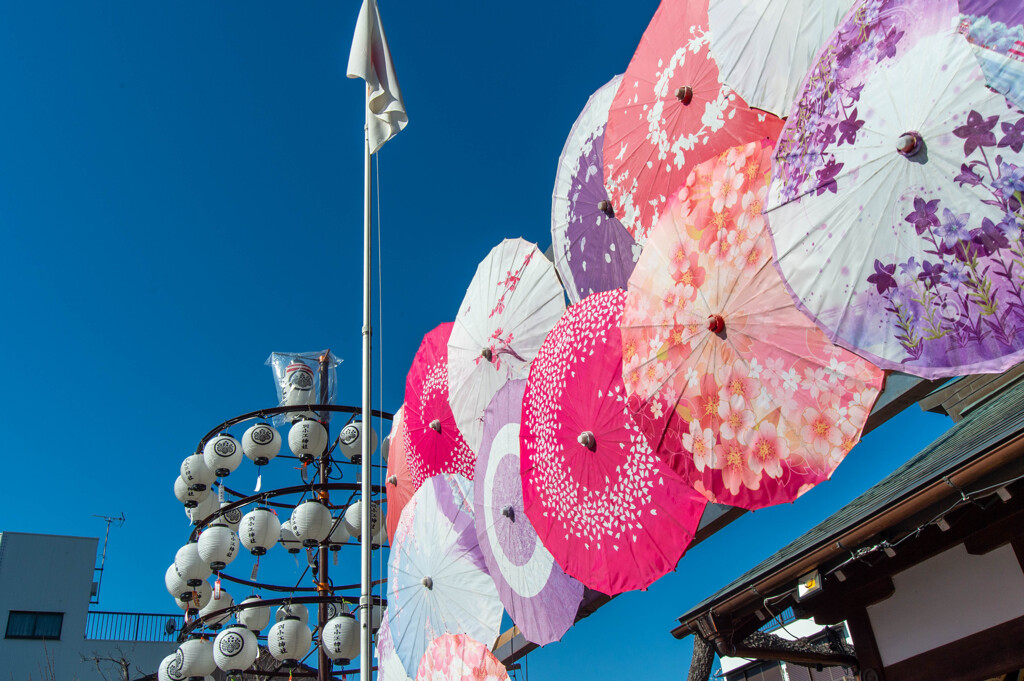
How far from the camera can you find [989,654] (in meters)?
4.37

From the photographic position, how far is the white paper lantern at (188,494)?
12.5 m

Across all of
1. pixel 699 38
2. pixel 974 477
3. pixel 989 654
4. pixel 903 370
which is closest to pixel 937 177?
pixel 903 370

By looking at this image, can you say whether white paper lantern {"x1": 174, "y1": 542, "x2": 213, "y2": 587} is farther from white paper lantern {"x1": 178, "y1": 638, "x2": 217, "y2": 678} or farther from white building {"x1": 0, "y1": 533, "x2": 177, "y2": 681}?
white building {"x1": 0, "y1": 533, "x2": 177, "y2": 681}

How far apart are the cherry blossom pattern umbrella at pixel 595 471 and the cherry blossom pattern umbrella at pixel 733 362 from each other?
1.09 ft

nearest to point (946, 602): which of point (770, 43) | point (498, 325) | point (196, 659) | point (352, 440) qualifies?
point (770, 43)

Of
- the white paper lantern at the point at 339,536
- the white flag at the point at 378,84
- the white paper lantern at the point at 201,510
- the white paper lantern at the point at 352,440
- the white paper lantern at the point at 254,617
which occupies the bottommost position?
the white paper lantern at the point at 254,617

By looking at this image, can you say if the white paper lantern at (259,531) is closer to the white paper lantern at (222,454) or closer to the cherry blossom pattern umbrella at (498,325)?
the white paper lantern at (222,454)

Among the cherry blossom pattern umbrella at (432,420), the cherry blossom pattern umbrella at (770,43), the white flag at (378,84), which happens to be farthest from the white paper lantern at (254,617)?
the cherry blossom pattern umbrella at (770,43)

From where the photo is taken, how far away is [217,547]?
1116 centimetres

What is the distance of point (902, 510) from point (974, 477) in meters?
0.37

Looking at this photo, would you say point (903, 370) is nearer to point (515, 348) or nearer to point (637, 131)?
point (637, 131)

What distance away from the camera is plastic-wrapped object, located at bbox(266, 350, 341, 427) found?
1239 centimetres

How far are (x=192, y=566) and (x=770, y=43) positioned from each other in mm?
10254

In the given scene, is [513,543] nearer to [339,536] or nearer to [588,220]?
[588,220]
